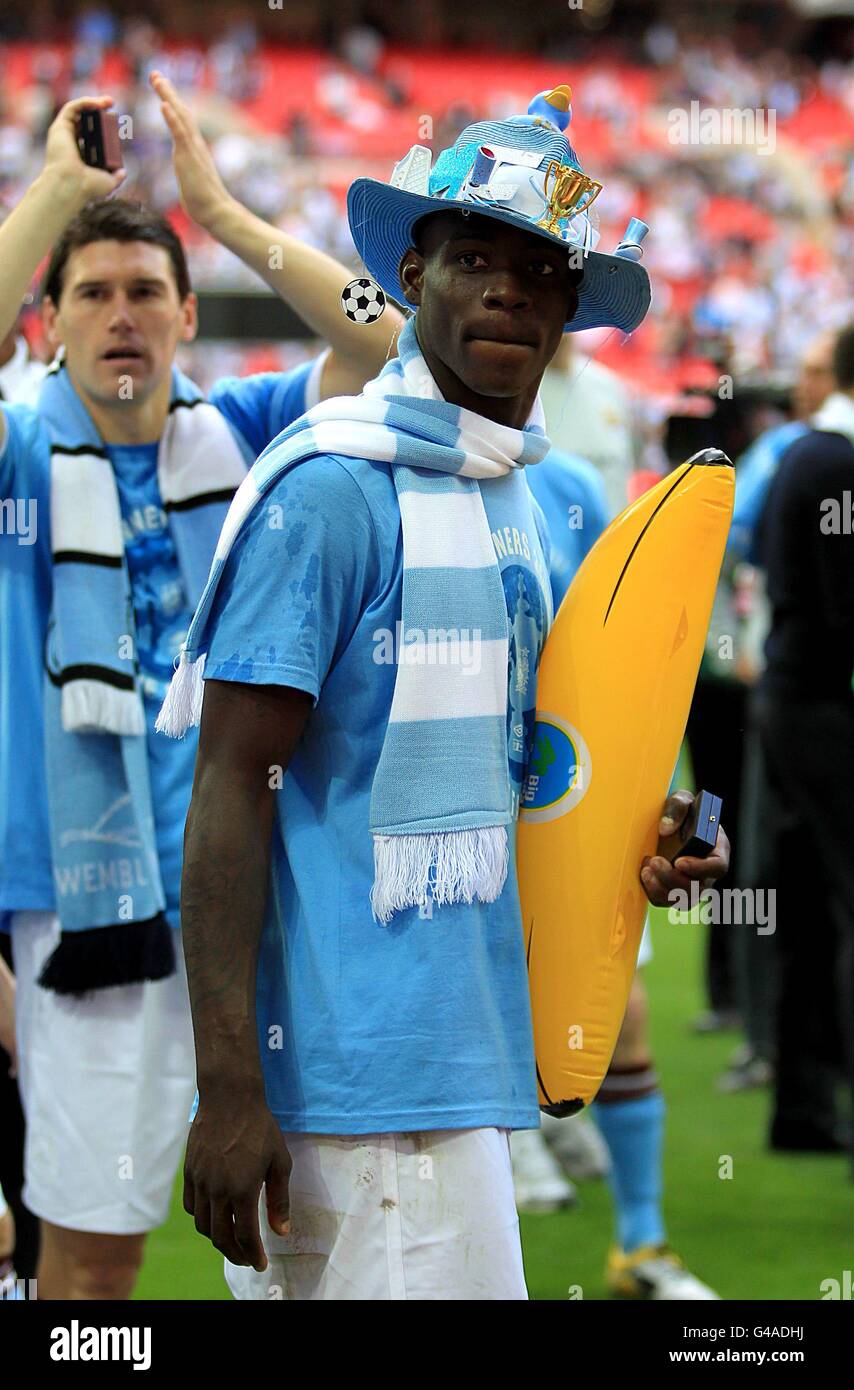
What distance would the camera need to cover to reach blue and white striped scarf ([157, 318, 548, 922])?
199 centimetres

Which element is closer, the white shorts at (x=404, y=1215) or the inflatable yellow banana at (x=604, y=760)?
the white shorts at (x=404, y=1215)

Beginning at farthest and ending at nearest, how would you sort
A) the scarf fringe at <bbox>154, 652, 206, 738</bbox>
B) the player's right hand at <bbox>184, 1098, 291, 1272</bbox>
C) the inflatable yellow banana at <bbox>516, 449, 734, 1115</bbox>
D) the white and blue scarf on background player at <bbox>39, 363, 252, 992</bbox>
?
the white and blue scarf on background player at <bbox>39, 363, 252, 992</bbox> → the inflatable yellow banana at <bbox>516, 449, 734, 1115</bbox> → the scarf fringe at <bbox>154, 652, 206, 738</bbox> → the player's right hand at <bbox>184, 1098, 291, 1272</bbox>

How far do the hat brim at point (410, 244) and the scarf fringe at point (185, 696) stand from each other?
2.04 feet

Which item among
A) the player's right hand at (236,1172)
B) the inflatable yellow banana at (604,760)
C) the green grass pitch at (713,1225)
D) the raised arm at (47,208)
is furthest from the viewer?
the green grass pitch at (713,1225)

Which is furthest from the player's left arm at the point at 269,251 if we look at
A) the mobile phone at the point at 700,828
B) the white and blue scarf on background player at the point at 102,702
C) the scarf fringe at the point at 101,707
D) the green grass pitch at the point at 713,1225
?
the green grass pitch at the point at 713,1225

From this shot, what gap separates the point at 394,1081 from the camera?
199 cm

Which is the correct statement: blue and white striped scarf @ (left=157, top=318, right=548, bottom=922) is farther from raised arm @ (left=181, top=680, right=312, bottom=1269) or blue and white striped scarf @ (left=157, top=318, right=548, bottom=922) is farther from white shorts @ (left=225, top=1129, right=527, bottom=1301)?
white shorts @ (left=225, top=1129, right=527, bottom=1301)

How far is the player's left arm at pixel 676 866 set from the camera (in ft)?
7.27

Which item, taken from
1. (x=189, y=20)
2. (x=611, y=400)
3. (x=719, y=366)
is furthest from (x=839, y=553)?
(x=189, y=20)

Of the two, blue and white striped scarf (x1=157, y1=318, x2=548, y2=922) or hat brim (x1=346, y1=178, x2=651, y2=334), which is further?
hat brim (x1=346, y1=178, x2=651, y2=334)

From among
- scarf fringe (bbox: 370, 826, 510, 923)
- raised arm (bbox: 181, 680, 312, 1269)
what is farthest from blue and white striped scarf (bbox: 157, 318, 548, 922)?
raised arm (bbox: 181, 680, 312, 1269)

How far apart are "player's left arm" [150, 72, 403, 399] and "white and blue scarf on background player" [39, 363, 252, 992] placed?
30 centimetres

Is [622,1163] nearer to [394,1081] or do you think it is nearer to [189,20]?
[394,1081]

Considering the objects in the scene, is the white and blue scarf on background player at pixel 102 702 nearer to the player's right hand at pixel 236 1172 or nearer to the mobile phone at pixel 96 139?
the mobile phone at pixel 96 139
